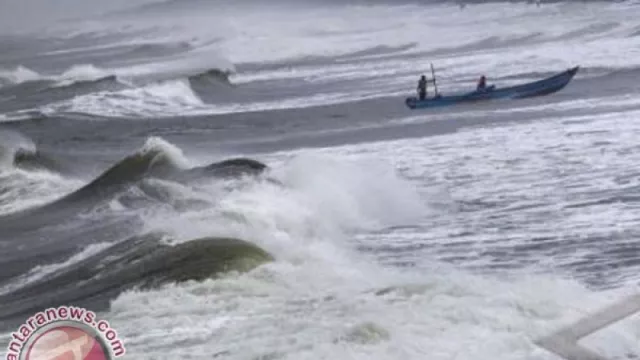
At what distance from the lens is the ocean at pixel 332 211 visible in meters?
9.05

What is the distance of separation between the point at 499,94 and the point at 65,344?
20838mm

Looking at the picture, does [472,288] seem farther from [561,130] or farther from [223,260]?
[561,130]

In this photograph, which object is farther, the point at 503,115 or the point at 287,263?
the point at 503,115

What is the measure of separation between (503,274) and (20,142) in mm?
16773

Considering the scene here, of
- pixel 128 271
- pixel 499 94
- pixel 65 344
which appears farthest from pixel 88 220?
pixel 499 94

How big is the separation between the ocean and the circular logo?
2728mm

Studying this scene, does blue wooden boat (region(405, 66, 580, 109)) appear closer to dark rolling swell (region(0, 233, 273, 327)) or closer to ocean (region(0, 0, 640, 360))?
ocean (region(0, 0, 640, 360))

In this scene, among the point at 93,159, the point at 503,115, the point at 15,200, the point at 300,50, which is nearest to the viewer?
the point at 15,200

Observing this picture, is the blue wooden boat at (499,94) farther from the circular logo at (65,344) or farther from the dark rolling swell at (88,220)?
the circular logo at (65,344)

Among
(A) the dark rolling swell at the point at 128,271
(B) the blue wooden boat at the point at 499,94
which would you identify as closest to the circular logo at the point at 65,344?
(A) the dark rolling swell at the point at 128,271

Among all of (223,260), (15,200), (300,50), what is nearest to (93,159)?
(15,200)

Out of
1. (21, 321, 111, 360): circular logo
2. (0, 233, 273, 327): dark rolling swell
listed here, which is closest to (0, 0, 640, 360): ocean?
(0, 233, 273, 327): dark rolling swell

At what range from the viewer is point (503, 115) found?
2341cm

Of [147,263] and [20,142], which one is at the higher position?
[20,142]
